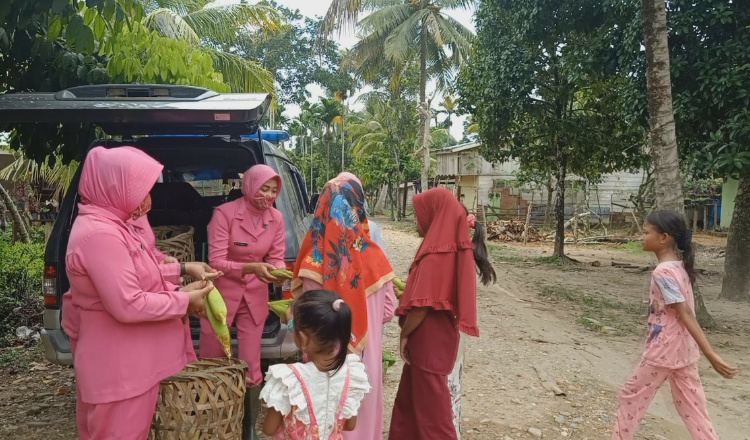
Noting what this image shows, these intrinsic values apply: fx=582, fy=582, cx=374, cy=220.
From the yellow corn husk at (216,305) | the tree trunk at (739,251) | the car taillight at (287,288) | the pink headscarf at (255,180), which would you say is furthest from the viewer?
the tree trunk at (739,251)

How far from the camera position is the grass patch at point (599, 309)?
24.1 feet

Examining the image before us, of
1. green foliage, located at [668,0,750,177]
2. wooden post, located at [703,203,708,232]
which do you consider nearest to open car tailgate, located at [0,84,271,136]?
green foliage, located at [668,0,750,177]

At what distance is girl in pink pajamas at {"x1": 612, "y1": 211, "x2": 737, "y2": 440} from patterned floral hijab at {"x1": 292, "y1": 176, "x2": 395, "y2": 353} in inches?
Answer: 62.0

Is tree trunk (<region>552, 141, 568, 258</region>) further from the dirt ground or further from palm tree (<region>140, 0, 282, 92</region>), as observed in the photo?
palm tree (<region>140, 0, 282, 92</region>)

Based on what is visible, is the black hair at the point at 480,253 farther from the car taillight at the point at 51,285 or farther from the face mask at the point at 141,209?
the car taillight at the point at 51,285

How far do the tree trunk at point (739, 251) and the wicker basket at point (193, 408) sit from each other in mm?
7922

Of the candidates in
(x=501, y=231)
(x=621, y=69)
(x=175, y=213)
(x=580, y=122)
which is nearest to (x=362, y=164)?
(x=501, y=231)

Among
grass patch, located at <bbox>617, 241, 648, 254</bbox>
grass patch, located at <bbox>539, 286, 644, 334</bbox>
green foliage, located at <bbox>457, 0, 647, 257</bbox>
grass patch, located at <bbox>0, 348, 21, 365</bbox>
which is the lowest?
grass patch, located at <bbox>539, 286, 644, 334</bbox>

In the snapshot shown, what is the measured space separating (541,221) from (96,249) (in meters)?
24.9

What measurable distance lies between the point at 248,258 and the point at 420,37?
2212cm

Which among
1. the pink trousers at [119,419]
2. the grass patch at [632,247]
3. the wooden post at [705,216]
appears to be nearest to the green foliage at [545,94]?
the grass patch at [632,247]

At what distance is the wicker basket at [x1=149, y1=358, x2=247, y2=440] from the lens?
236 cm

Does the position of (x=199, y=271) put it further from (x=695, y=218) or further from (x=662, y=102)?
(x=695, y=218)

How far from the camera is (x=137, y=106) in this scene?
322 cm
